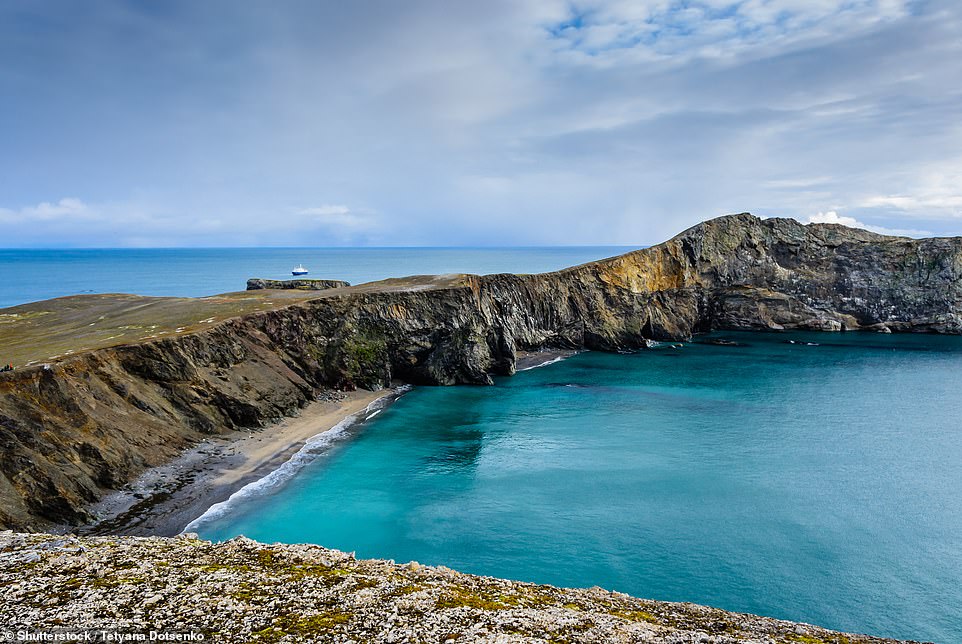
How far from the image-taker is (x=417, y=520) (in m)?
31.5

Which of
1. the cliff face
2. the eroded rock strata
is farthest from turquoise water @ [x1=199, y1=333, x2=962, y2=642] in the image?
the eroded rock strata

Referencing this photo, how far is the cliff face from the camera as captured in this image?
32.3 m

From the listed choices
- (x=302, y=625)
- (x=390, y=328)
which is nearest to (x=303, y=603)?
(x=302, y=625)

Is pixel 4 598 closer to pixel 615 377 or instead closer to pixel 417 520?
pixel 417 520

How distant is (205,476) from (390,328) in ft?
99.4

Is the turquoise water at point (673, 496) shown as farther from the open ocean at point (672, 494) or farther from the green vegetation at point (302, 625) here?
the green vegetation at point (302, 625)

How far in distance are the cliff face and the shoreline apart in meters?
1.17

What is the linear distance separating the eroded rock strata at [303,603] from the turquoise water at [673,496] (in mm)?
11608

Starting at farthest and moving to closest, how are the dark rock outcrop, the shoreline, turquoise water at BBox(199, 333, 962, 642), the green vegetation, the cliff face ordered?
the dark rock outcrop < the cliff face < the shoreline < turquoise water at BBox(199, 333, 962, 642) < the green vegetation

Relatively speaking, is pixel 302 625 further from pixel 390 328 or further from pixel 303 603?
pixel 390 328

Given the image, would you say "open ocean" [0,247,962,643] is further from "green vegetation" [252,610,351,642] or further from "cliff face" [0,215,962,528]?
"green vegetation" [252,610,351,642]

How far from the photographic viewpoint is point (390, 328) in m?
63.0

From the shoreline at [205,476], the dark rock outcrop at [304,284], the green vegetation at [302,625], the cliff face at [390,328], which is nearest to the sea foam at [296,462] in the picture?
the shoreline at [205,476]

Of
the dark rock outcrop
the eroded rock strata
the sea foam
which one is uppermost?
the dark rock outcrop
